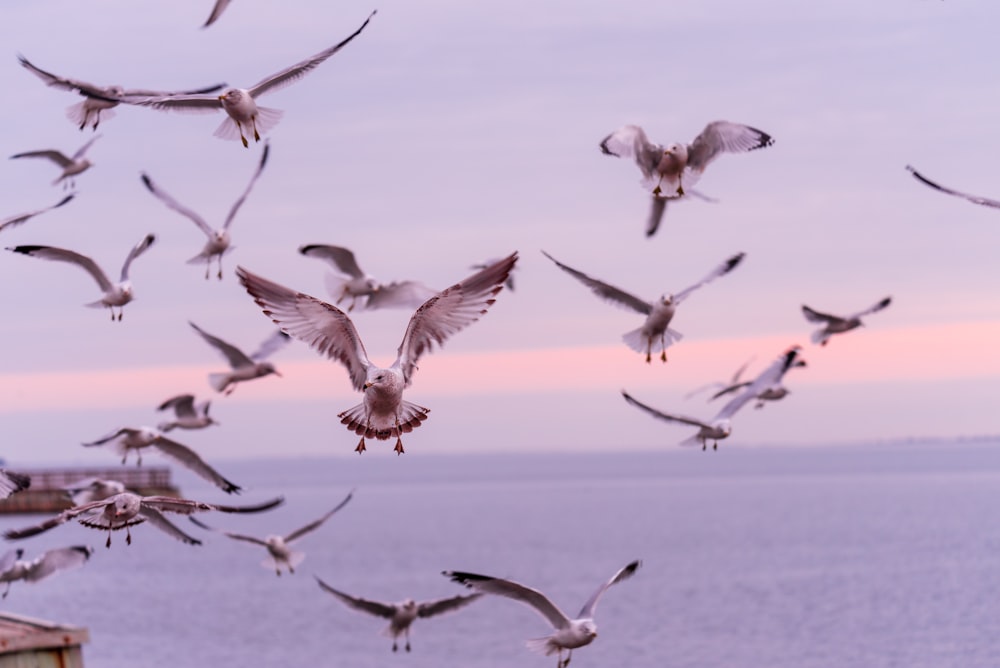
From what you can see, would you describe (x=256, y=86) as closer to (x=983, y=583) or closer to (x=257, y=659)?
(x=257, y=659)

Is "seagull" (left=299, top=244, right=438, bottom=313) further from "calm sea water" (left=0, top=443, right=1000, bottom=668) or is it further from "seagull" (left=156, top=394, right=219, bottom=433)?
"calm sea water" (left=0, top=443, right=1000, bottom=668)

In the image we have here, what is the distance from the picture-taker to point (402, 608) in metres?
33.5

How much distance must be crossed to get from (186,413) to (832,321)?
515 inches

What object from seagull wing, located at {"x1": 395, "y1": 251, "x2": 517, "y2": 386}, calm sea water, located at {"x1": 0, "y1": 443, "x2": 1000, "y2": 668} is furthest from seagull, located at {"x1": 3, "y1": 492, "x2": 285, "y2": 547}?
calm sea water, located at {"x1": 0, "y1": 443, "x2": 1000, "y2": 668}

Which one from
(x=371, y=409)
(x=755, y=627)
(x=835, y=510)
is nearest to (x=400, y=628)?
(x=371, y=409)

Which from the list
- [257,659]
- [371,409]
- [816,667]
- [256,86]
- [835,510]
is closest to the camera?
[371,409]

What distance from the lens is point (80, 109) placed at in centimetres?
2539

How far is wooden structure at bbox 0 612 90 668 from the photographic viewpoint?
1988cm

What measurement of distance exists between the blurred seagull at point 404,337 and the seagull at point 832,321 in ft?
47.9

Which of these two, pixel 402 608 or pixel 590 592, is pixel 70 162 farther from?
pixel 590 592

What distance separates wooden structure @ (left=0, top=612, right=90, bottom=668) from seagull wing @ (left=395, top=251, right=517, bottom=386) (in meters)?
6.86

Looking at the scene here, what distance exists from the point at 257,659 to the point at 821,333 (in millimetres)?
42521

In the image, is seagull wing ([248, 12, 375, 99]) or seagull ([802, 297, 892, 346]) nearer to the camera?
seagull wing ([248, 12, 375, 99])

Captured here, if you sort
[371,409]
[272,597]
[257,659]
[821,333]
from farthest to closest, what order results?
[272,597] → [257,659] → [821,333] → [371,409]
